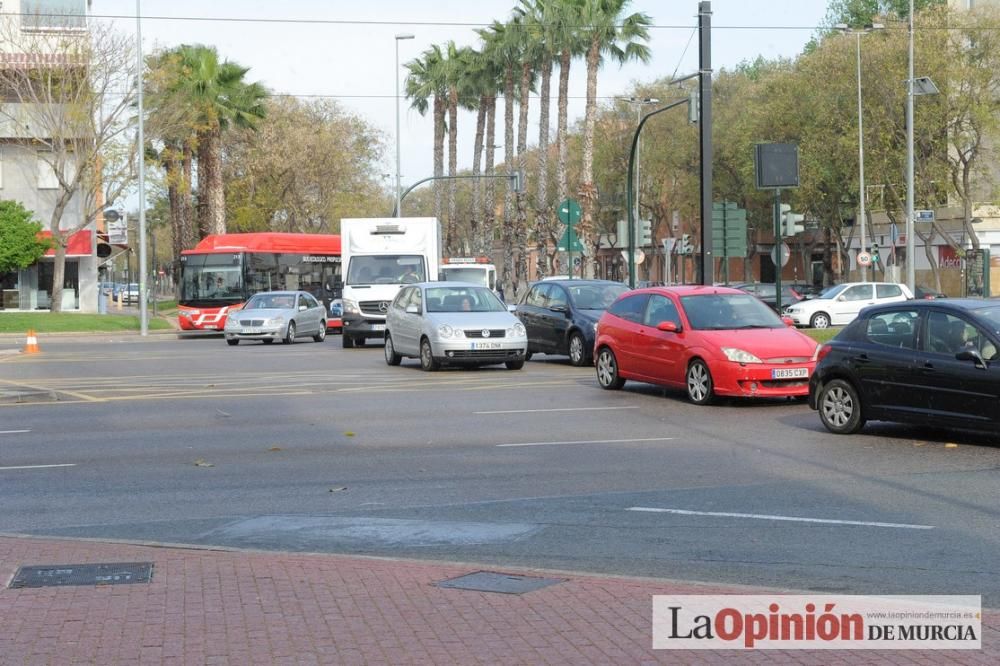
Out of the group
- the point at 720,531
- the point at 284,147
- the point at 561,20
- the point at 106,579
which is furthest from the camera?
the point at 284,147

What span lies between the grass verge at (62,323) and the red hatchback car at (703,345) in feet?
97.9

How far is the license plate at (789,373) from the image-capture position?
17266 mm

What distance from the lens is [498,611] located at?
21.8 ft

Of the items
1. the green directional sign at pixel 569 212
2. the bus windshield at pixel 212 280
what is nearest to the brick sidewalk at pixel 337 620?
the green directional sign at pixel 569 212

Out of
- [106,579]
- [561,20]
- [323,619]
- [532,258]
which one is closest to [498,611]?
[323,619]

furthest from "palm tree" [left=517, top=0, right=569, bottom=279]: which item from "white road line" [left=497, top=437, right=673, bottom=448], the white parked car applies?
"white road line" [left=497, top=437, right=673, bottom=448]

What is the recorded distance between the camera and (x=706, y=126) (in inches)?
1009

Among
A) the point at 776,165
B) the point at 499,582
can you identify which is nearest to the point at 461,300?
the point at 776,165

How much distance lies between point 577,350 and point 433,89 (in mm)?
43938

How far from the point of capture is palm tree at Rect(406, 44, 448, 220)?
6669 centimetres

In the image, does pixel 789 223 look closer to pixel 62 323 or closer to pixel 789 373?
pixel 789 373

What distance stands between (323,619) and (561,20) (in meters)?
47.7

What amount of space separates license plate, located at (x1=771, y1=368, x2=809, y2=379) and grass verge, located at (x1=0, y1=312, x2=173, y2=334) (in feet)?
108

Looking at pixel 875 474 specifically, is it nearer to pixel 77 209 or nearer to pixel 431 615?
pixel 431 615
